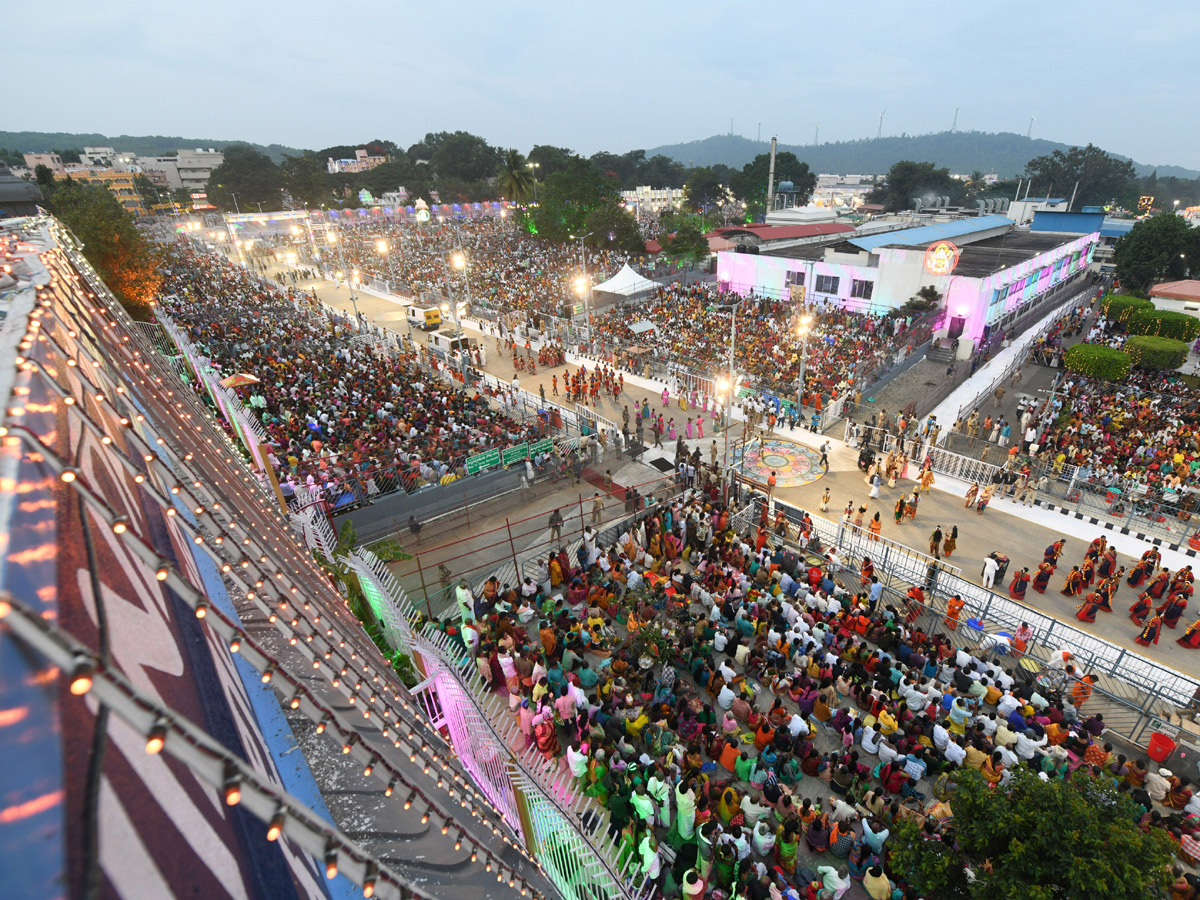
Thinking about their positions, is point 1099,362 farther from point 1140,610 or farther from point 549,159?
point 549,159

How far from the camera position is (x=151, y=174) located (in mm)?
125062

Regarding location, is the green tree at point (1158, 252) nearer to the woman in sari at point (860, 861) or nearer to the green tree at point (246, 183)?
the woman in sari at point (860, 861)

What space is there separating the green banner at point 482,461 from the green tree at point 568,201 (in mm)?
44373

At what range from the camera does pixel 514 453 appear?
61.6ft

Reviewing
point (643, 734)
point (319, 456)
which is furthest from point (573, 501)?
point (643, 734)

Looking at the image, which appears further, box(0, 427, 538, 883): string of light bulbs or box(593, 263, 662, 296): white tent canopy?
box(593, 263, 662, 296): white tent canopy

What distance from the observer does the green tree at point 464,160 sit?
116688 mm

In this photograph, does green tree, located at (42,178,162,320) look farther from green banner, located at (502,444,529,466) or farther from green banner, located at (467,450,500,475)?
green banner, located at (502,444,529,466)

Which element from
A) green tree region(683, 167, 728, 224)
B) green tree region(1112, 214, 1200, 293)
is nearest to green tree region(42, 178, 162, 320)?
green tree region(1112, 214, 1200, 293)

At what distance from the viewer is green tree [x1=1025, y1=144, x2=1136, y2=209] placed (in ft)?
317

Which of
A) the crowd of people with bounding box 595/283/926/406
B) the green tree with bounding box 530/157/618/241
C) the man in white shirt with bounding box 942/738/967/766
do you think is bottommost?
the man in white shirt with bounding box 942/738/967/766

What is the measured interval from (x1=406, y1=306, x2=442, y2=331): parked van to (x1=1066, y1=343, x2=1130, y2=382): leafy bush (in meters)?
34.7

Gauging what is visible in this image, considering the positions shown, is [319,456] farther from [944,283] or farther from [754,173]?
[754,173]

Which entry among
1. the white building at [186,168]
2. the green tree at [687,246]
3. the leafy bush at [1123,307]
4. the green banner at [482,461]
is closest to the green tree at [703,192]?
the green tree at [687,246]
